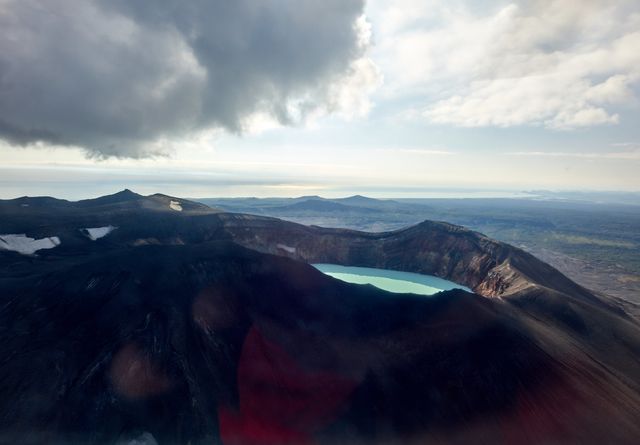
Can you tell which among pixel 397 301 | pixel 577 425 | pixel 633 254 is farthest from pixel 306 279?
pixel 633 254

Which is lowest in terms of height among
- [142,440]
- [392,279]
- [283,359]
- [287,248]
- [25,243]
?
[392,279]

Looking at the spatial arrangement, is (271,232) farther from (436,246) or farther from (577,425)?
(577,425)

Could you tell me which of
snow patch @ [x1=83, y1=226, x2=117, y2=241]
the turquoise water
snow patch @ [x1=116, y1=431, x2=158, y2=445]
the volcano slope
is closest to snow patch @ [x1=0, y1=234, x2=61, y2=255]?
the volcano slope

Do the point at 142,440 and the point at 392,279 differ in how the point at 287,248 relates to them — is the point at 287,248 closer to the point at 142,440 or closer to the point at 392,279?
the point at 392,279

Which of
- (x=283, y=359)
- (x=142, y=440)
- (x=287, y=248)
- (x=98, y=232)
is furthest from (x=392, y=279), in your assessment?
(x=98, y=232)

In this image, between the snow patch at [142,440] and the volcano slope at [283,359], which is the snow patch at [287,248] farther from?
the snow patch at [142,440]

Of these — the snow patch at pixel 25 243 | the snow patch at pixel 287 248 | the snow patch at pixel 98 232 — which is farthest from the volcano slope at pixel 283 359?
the snow patch at pixel 287 248

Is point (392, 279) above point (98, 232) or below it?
below
